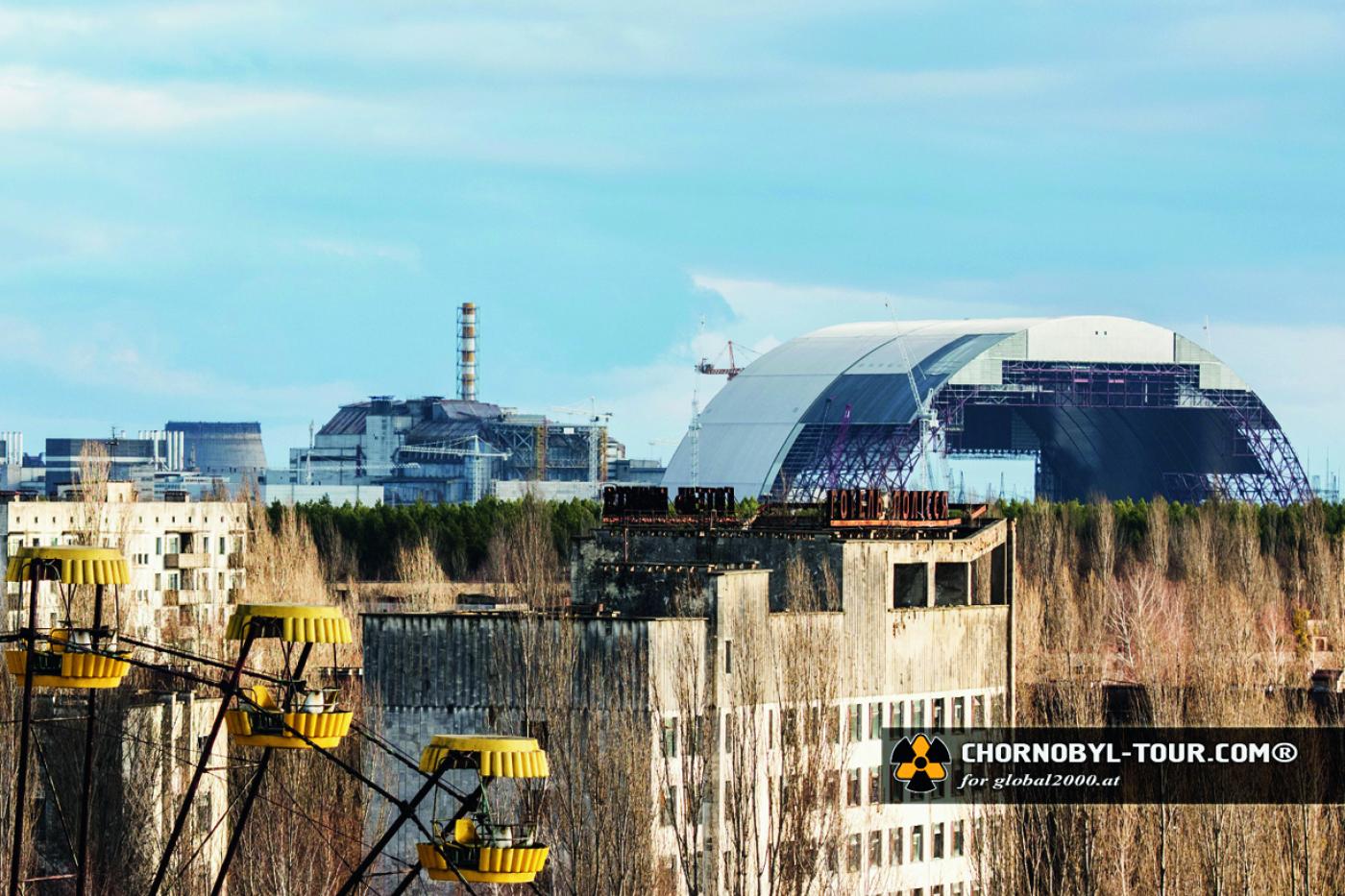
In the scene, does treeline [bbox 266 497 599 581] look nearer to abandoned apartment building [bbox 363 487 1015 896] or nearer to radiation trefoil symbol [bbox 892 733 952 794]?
abandoned apartment building [bbox 363 487 1015 896]

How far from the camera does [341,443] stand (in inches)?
7480

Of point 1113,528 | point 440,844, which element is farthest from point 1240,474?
point 440,844

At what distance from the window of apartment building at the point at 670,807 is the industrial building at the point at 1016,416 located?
265 ft

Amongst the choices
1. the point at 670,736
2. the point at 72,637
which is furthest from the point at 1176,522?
the point at 72,637

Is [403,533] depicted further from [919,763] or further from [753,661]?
[753,661]

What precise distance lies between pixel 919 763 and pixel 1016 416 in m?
86.7

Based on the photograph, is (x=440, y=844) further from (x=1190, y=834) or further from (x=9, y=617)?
(x=9, y=617)

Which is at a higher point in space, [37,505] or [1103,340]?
[1103,340]

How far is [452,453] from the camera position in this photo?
178000 millimetres

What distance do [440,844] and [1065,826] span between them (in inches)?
795

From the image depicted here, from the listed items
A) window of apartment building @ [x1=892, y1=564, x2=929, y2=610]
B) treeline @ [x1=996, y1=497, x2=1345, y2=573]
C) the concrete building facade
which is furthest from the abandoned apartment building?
treeline @ [x1=996, y1=497, x2=1345, y2=573]

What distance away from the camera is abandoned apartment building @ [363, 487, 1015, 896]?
156 ft

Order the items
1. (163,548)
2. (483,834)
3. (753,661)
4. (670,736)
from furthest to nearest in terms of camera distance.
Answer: (163,548), (753,661), (670,736), (483,834)

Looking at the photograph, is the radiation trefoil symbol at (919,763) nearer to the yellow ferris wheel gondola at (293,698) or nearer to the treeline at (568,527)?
the yellow ferris wheel gondola at (293,698)
